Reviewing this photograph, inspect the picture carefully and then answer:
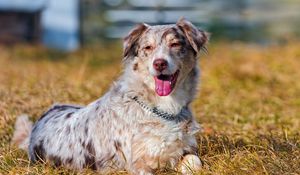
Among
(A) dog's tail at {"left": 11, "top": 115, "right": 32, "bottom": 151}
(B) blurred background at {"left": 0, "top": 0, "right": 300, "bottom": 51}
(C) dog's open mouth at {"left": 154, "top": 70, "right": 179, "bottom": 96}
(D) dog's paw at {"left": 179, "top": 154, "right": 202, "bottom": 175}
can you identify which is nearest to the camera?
(D) dog's paw at {"left": 179, "top": 154, "right": 202, "bottom": 175}

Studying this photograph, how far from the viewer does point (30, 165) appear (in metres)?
6.46

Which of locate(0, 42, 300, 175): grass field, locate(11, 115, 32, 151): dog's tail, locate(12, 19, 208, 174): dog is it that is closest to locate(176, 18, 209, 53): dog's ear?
locate(12, 19, 208, 174): dog

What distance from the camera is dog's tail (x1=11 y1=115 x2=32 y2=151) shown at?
7.28 metres

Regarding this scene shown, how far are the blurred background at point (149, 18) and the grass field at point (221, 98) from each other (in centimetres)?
283

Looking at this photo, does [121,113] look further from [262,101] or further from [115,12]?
[115,12]

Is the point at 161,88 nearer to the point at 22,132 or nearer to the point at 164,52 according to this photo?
the point at 164,52

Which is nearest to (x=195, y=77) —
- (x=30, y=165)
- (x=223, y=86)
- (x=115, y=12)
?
(x=30, y=165)

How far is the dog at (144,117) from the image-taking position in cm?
607

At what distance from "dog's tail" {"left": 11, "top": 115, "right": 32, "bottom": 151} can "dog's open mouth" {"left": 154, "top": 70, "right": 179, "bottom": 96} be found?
1547 mm

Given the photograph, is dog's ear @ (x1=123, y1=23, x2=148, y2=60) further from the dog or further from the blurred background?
the blurred background

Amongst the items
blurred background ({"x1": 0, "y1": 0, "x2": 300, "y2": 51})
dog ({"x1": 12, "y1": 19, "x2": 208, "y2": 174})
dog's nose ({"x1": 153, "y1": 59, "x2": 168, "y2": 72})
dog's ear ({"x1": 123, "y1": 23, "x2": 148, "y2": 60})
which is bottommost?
blurred background ({"x1": 0, "y1": 0, "x2": 300, "y2": 51})

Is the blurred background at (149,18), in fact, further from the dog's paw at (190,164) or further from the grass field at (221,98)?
the dog's paw at (190,164)

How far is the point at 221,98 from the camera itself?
10.1 m

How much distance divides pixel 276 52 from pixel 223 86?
311 cm
